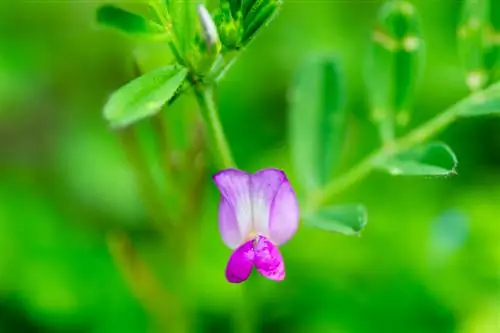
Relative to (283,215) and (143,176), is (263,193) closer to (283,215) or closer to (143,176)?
(283,215)

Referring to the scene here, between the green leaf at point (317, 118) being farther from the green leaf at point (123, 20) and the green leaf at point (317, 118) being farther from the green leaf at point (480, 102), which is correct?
the green leaf at point (123, 20)

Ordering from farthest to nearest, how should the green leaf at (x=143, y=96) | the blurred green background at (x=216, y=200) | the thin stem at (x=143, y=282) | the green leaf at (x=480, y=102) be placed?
1. the blurred green background at (x=216, y=200)
2. the thin stem at (x=143, y=282)
3. the green leaf at (x=480, y=102)
4. the green leaf at (x=143, y=96)

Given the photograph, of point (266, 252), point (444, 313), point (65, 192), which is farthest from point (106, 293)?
point (266, 252)

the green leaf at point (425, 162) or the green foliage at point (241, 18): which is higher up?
the green leaf at point (425, 162)

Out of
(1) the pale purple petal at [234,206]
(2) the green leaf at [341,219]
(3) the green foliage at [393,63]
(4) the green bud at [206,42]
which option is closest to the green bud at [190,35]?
(4) the green bud at [206,42]

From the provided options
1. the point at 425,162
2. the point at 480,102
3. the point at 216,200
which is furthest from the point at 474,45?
the point at 216,200

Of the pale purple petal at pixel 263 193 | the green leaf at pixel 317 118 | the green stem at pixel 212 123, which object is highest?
the green leaf at pixel 317 118
